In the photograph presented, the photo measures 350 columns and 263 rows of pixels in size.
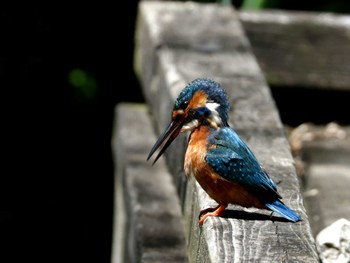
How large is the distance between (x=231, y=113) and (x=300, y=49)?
3.43ft

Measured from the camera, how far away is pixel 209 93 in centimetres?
257

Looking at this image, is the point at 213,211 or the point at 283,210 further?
the point at 213,211

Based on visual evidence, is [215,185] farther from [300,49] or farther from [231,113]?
[300,49]

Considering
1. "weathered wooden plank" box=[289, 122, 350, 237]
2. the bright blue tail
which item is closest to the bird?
the bright blue tail

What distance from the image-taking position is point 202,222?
95.0 inches

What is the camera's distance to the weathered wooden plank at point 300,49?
414 cm

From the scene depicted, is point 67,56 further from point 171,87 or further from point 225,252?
point 225,252

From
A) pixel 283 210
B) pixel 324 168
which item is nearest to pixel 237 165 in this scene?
pixel 283 210

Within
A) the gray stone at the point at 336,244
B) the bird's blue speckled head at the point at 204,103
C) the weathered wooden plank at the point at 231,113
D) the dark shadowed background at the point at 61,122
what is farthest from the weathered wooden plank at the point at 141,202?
the dark shadowed background at the point at 61,122

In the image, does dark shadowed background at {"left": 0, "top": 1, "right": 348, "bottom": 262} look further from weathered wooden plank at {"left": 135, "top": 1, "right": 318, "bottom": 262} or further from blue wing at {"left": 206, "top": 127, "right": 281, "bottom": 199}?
blue wing at {"left": 206, "top": 127, "right": 281, "bottom": 199}

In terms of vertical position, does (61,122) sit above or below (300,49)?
above

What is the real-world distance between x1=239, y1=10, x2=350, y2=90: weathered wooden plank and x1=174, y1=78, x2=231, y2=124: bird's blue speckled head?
1.61 m

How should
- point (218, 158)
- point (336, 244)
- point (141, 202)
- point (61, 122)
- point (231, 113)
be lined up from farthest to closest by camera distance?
point (61, 122)
point (141, 202)
point (231, 113)
point (336, 244)
point (218, 158)

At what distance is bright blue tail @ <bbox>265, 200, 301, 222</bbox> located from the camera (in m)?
2.36
